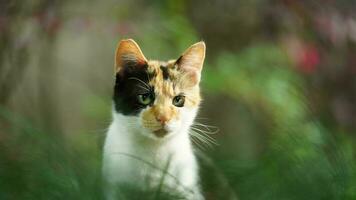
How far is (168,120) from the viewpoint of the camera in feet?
4.18

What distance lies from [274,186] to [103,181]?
190 mm

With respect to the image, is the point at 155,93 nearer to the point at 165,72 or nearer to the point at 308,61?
the point at 165,72

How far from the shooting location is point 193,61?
1.22 m

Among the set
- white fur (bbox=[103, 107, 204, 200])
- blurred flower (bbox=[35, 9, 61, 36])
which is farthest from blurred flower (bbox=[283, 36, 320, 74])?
white fur (bbox=[103, 107, 204, 200])

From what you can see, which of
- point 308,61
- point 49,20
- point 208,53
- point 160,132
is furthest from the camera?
point 208,53

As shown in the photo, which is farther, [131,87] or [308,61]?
[308,61]

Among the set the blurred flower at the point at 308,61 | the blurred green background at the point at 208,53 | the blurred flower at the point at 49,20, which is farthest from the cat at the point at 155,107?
the blurred flower at the point at 308,61

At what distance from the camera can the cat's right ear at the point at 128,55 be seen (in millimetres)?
1154

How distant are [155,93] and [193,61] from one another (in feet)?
0.37

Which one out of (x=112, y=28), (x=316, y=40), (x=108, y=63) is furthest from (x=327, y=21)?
(x=108, y=63)

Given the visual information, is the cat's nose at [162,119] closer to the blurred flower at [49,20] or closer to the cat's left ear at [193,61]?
the cat's left ear at [193,61]

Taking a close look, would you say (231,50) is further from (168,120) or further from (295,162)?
(295,162)

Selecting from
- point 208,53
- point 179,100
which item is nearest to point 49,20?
point 208,53

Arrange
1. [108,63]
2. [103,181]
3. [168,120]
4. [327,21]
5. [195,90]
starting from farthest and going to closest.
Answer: [108,63] < [327,21] < [195,90] < [168,120] < [103,181]
